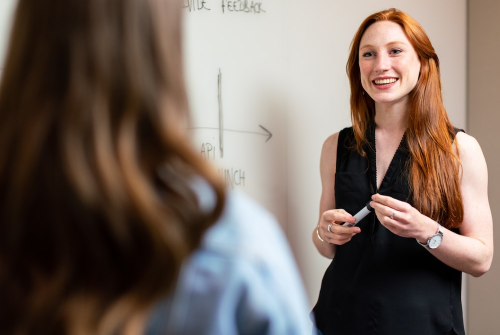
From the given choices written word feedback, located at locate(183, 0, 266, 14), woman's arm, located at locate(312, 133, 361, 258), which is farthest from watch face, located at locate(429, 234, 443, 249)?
written word feedback, located at locate(183, 0, 266, 14)

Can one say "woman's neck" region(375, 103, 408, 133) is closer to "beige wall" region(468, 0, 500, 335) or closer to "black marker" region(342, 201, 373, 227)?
"black marker" region(342, 201, 373, 227)

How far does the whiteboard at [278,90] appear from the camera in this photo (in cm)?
162

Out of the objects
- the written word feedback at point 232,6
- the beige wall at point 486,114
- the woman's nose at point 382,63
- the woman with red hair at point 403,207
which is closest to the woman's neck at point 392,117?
the woman with red hair at point 403,207

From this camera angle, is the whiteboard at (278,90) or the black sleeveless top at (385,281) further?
the whiteboard at (278,90)

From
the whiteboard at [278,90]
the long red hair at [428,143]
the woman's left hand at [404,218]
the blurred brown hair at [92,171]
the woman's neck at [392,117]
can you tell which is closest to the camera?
the blurred brown hair at [92,171]

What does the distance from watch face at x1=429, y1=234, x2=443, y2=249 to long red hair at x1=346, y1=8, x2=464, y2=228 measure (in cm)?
9

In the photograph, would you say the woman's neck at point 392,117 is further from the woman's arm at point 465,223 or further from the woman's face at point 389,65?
the woman's arm at point 465,223

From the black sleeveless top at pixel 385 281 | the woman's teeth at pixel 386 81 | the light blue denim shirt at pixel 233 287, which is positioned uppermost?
the woman's teeth at pixel 386 81

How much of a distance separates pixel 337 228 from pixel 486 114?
0.93 metres

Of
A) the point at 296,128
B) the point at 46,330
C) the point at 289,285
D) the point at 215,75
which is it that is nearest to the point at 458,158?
the point at 296,128

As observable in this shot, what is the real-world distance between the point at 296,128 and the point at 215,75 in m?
0.35

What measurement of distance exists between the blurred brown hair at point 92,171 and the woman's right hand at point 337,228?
3.23ft

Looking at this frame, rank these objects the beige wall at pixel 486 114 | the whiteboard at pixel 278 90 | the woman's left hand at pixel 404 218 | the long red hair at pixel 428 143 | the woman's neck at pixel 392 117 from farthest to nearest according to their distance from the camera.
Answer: the beige wall at pixel 486 114 → the whiteboard at pixel 278 90 → the woman's neck at pixel 392 117 → the long red hair at pixel 428 143 → the woman's left hand at pixel 404 218

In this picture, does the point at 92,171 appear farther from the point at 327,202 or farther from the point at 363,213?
the point at 327,202
